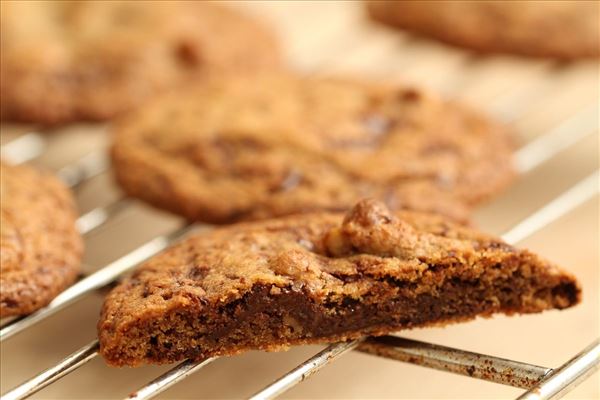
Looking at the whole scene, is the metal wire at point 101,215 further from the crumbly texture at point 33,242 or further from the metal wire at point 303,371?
the metal wire at point 303,371

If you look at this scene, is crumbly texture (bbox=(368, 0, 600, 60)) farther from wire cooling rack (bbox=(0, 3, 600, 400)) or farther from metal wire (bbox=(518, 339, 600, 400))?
metal wire (bbox=(518, 339, 600, 400))

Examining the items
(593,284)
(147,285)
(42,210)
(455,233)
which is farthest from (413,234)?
(42,210)

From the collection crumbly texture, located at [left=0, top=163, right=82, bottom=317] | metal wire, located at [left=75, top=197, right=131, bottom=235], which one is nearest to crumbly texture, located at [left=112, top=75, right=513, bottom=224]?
metal wire, located at [left=75, top=197, right=131, bottom=235]

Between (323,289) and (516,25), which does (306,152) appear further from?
(516,25)

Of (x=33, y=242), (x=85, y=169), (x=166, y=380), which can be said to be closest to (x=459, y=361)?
(x=166, y=380)

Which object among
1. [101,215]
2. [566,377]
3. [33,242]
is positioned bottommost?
[566,377]

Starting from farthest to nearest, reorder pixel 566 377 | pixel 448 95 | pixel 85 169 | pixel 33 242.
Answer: pixel 448 95, pixel 85 169, pixel 33 242, pixel 566 377
